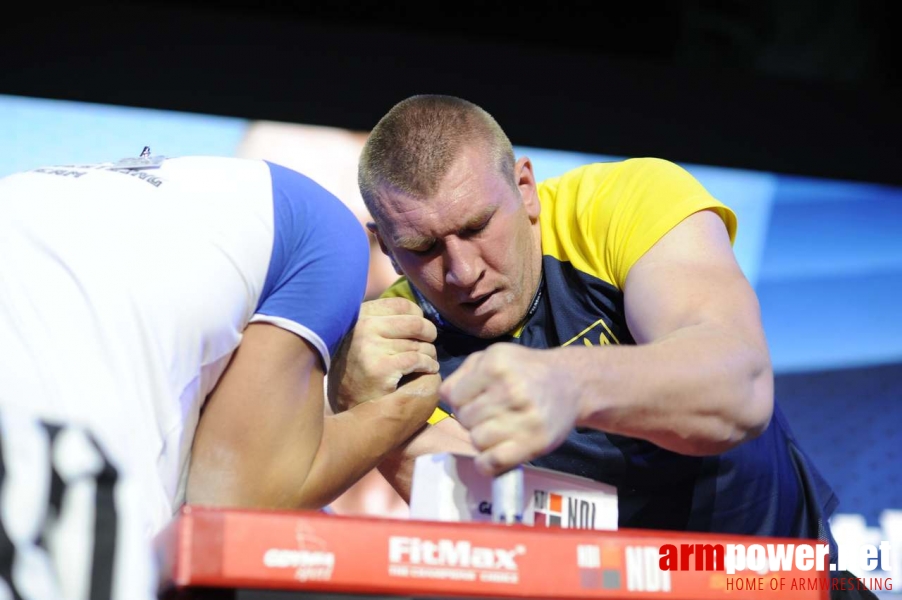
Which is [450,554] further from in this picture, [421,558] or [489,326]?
[489,326]

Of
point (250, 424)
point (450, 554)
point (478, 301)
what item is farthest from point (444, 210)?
point (450, 554)

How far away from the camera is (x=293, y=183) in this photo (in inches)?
42.2

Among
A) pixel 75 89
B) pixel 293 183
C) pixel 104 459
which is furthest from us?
pixel 75 89

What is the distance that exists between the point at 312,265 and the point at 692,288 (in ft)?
1.60

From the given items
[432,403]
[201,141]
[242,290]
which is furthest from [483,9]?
[242,290]

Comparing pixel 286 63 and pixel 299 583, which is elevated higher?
pixel 286 63

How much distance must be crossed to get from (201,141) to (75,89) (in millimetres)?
345

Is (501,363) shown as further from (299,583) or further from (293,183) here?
Result: (293,183)

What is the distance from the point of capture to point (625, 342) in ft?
5.20

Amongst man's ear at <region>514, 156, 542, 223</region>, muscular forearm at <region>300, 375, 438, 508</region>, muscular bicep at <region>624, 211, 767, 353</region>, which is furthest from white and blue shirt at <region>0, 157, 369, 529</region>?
man's ear at <region>514, 156, 542, 223</region>

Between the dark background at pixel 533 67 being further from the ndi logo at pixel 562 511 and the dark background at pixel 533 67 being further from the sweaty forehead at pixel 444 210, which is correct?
the ndi logo at pixel 562 511

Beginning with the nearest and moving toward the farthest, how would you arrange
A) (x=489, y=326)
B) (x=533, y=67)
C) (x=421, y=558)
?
(x=421, y=558)
(x=489, y=326)
(x=533, y=67)

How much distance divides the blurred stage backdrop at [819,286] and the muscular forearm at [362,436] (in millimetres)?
1252

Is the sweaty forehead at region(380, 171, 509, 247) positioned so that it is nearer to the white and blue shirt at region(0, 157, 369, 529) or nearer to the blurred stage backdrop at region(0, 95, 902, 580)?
the white and blue shirt at region(0, 157, 369, 529)
